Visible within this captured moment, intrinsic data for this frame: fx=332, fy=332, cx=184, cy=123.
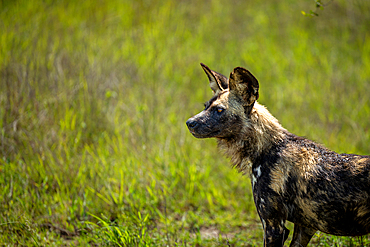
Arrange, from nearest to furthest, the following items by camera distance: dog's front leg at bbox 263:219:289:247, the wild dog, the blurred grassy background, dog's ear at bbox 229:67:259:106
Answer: the wild dog
dog's front leg at bbox 263:219:289:247
dog's ear at bbox 229:67:259:106
the blurred grassy background

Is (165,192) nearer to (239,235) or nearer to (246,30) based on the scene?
(239,235)

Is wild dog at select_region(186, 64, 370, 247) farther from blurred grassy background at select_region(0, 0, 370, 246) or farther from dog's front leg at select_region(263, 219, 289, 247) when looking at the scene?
blurred grassy background at select_region(0, 0, 370, 246)

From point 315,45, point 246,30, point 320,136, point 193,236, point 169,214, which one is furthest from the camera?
point 246,30

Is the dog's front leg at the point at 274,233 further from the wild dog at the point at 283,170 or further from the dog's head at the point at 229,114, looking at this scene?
the dog's head at the point at 229,114

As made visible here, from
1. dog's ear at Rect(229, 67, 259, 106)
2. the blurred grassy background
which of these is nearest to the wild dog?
dog's ear at Rect(229, 67, 259, 106)

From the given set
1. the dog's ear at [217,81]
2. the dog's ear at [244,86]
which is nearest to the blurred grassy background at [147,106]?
the dog's ear at [244,86]

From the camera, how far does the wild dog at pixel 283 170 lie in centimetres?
252

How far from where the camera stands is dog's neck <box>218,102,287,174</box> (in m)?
2.93

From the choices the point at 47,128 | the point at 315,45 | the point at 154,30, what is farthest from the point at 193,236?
the point at 315,45

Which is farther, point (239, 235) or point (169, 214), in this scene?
point (169, 214)

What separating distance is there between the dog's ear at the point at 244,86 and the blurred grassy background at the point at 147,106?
1.38 m

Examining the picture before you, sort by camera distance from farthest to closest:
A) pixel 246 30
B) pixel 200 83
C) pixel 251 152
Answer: pixel 246 30
pixel 200 83
pixel 251 152

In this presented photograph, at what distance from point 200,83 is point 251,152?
168 inches

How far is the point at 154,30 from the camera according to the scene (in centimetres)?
748
